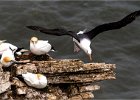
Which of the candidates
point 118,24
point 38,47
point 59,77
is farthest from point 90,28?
point 59,77

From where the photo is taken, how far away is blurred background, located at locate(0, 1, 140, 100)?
19.8 m

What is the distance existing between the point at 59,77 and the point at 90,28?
35.4 feet

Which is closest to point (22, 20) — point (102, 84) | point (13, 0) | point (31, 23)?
point (31, 23)

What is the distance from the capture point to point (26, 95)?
1278cm

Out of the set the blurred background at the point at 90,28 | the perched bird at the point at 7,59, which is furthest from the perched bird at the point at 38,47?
the blurred background at the point at 90,28

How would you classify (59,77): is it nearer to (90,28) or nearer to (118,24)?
(118,24)

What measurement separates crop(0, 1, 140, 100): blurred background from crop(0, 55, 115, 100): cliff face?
4616 millimetres

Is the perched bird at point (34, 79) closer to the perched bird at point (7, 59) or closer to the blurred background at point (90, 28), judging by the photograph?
the perched bird at point (7, 59)

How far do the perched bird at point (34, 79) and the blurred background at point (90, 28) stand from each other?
17.7ft

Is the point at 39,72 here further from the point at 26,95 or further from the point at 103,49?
the point at 103,49

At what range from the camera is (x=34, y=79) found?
12.8 metres

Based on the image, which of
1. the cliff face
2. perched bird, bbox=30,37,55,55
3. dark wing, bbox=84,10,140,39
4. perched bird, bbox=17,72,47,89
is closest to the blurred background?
dark wing, bbox=84,10,140,39

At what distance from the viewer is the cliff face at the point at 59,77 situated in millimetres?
12781

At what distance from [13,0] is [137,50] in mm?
7591
